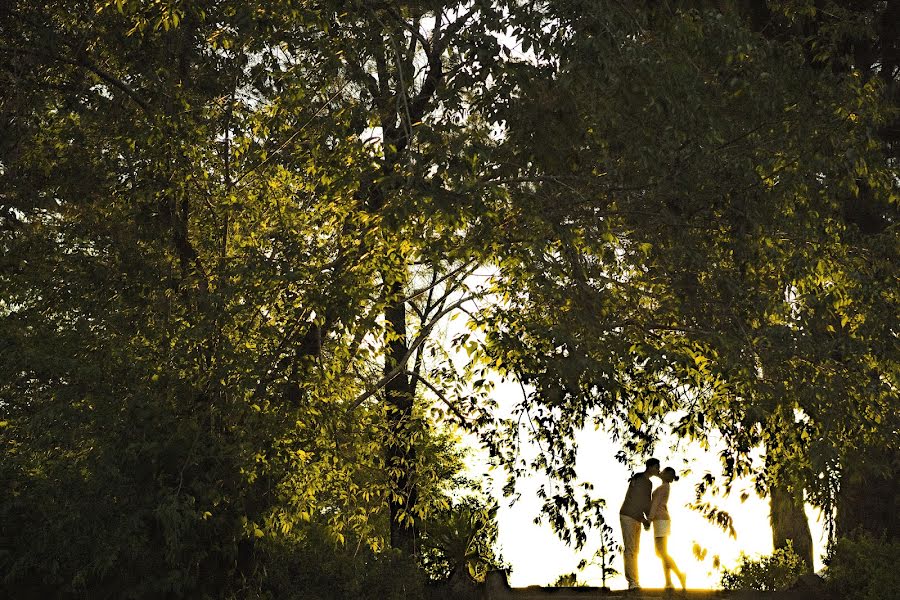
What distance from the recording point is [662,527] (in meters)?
14.4

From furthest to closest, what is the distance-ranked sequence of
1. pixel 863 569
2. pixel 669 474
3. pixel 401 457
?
pixel 863 569 → pixel 401 457 → pixel 669 474

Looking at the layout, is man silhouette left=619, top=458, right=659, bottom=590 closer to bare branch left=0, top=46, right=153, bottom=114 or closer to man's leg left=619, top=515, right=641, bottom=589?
man's leg left=619, top=515, right=641, bottom=589

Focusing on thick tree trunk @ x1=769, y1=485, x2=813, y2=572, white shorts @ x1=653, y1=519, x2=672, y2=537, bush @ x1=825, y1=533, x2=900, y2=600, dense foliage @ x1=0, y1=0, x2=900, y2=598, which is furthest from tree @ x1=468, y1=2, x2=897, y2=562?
thick tree trunk @ x1=769, y1=485, x2=813, y2=572

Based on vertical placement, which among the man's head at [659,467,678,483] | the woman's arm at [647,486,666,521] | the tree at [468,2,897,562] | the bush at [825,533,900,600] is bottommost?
the bush at [825,533,900,600]

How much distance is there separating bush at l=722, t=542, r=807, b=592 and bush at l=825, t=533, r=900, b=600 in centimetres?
100

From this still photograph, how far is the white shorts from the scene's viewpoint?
14.4 metres

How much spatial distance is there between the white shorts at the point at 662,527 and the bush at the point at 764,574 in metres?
3.65

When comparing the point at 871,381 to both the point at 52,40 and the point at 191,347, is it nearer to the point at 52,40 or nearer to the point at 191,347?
the point at 191,347

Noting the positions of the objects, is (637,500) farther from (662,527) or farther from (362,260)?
(362,260)

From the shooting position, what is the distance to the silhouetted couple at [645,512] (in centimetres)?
1437

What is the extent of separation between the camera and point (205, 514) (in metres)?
10.9

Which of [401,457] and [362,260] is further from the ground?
[362,260]

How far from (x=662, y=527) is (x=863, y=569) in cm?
347

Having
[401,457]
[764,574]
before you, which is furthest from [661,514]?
[764,574]
